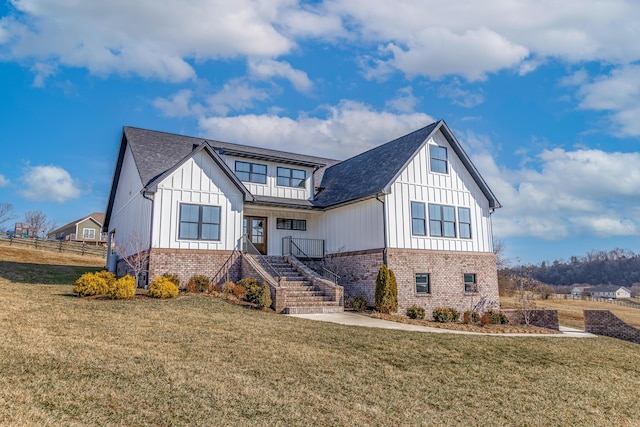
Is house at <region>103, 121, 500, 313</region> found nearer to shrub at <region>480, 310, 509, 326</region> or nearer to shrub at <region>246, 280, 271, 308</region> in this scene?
shrub at <region>246, 280, 271, 308</region>

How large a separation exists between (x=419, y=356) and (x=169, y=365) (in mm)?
5460

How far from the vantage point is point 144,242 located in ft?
62.3

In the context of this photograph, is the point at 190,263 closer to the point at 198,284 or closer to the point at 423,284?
the point at 198,284

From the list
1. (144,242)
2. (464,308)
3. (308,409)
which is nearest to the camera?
(308,409)

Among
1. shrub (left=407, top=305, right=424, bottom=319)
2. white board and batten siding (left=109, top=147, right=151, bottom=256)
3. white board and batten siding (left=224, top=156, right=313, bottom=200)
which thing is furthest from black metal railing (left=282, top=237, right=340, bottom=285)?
white board and batten siding (left=109, top=147, right=151, bottom=256)

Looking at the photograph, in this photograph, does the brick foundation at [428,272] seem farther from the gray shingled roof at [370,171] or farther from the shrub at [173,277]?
the shrub at [173,277]

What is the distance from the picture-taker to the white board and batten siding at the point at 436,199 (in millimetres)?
19766

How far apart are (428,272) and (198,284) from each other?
10.0 metres

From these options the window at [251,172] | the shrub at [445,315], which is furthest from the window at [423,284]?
the window at [251,172]

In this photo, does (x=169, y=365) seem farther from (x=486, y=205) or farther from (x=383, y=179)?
(x=486, y=205)

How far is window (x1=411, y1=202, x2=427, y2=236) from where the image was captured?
2023 cm

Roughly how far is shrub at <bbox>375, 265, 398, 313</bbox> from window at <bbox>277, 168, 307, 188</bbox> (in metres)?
7.58

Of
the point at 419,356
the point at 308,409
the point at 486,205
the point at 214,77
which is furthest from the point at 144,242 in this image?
the point at 486,205

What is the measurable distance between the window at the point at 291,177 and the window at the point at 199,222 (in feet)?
15.5
